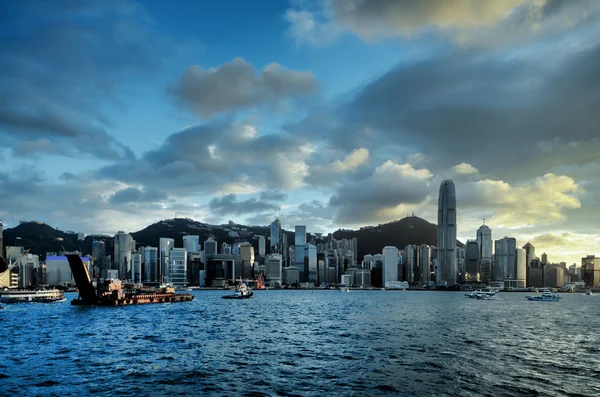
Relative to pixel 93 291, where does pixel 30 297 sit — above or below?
below

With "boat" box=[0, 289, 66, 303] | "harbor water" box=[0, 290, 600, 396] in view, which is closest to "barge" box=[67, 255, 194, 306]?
→ "boat" box=[0, 289, 66, 303]

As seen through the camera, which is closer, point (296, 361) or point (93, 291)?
point (296, 361)

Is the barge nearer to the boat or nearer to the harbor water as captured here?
the boat

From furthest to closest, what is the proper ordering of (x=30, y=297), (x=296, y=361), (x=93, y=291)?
(x=30, y=297)
(x=93, y=291)
(x=296, y=361)

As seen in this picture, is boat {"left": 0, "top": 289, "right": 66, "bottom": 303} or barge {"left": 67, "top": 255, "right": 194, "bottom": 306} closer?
barge {"left": 67, "top": 255, "right": 194, "bottom": 306}

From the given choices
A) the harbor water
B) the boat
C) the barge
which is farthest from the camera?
the boat

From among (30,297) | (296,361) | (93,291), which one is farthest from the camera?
(30,297)

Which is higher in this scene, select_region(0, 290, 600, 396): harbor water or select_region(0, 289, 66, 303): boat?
select_region(0, 290, 600, 396): harbor water

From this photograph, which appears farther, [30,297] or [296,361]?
[30,297]

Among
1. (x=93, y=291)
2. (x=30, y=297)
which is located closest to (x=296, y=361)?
(x=93, y=291)

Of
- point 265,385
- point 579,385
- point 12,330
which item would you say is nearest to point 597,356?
point 579,385

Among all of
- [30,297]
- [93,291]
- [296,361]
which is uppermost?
[296,361]

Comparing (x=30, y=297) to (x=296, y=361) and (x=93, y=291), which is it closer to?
(x=93, y=291)
